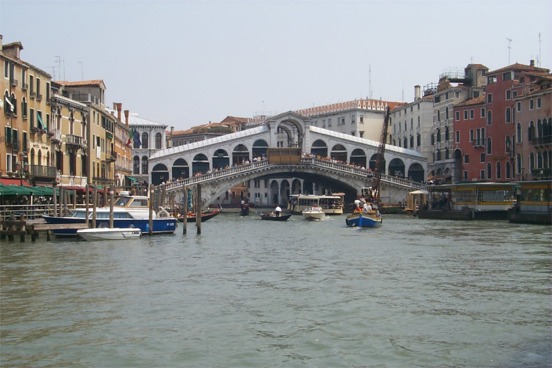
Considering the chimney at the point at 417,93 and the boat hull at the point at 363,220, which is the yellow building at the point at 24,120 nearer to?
the boat hull at the point at 363,220

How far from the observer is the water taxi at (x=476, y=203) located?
43.5 meters

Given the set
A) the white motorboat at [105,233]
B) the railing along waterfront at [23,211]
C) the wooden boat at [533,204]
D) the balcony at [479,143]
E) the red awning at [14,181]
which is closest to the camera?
the white motorboat at [105,233]

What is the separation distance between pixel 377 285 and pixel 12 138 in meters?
20.1

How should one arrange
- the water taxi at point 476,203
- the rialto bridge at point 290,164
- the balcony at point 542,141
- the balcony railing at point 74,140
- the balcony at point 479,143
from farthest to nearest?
1. the rialto bridge at point 290,164
2. the balcony at point 479,143
3. the water taxi at point 476,203
4. the balcony at point 542,141
5. the balcony railing at point 74,140

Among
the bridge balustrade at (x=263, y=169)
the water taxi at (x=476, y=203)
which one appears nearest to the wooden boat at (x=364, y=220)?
the water taxi at (x=476, y=203)

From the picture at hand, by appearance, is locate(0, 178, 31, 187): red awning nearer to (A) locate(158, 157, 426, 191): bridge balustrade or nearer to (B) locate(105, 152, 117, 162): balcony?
(B) locate(105, 152, 117, 162): balcony

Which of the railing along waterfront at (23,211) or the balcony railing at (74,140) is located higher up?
the balcony railing at (74,140)

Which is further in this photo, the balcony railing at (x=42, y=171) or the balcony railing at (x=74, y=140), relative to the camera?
the balcony railing at (x=74, y=140)

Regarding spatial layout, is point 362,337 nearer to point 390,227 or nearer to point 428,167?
point 390,227

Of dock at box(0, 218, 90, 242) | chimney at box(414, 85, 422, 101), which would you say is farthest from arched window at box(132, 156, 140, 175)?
dock at box(0, 218, 90, 242)

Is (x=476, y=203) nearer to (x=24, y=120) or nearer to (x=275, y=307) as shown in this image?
(x=24, y=120)

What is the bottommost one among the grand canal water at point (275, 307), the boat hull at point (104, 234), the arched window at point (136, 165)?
the grand canal water at point (275, 307)

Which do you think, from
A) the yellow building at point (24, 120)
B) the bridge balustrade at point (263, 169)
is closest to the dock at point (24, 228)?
the yellow building at point (24, 120)

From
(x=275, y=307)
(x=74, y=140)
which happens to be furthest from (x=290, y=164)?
(x=275, y=307)
